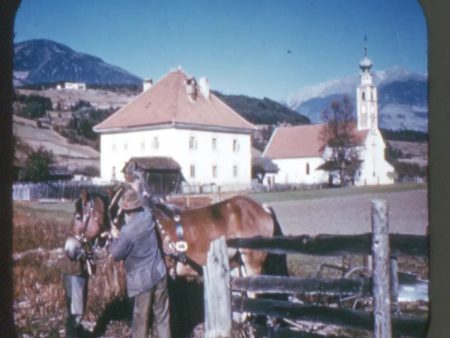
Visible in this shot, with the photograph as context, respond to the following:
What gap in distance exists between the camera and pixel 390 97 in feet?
9.85

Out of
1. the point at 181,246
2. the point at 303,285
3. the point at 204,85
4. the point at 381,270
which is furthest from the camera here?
the point at 181,246

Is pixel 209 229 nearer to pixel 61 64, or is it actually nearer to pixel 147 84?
pixel 147 84

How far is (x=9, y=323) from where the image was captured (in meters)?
2.89

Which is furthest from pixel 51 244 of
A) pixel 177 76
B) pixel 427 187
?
pixel 427 187

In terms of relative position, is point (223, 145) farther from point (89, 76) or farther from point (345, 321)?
point (345, 321)

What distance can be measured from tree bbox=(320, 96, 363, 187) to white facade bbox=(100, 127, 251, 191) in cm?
46

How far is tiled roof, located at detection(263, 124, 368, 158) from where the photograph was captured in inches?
113

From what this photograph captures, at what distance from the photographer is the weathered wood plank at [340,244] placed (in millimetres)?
2582

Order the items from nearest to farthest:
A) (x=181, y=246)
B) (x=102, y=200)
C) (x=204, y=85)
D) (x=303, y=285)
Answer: (x=303, y=285), (x=102, y=200), (x=204, y=85), (x=181, y=246)

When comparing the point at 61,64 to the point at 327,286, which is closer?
the point at 327,286

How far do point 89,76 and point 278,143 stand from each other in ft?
3.91

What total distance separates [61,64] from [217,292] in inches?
63.3

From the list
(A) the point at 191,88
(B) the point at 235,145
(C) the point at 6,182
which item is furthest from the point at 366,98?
(C) the point at 6,182

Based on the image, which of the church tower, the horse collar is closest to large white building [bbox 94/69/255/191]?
the horse collar
